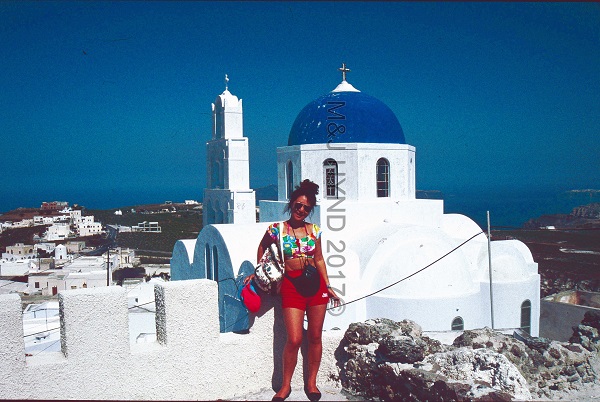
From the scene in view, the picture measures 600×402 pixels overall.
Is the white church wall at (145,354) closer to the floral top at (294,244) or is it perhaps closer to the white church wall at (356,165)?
the floral top at (294,244)

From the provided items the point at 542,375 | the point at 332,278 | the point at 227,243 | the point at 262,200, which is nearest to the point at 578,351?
the point at 542,375

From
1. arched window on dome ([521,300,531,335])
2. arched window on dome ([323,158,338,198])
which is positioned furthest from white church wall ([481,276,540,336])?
arched window on dome ([323,158,338,198])

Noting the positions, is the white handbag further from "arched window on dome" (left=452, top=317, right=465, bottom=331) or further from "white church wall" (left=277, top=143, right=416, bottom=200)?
"white church wall" (left=277, top=143, right=416, bottom=200)

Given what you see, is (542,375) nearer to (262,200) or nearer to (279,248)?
(279,248)

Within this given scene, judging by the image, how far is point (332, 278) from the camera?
30.3 ft

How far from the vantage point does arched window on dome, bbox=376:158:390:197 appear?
11695mm

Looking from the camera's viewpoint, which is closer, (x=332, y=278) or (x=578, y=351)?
(x=578, y=351)

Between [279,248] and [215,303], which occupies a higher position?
[279,248]

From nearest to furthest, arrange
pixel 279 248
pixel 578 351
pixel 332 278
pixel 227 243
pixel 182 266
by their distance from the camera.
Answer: pixel 279 248 < pixel 578 351 < pixel 332 278 < pixel 227 243 < pixel 182 266

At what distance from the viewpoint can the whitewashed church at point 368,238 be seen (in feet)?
29.7

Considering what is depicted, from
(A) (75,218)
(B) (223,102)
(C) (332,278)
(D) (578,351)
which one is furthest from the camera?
(A) (75,218)

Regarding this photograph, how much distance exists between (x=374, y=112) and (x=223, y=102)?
454 centimetres

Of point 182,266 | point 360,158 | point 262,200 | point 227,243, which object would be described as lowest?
point 182,266

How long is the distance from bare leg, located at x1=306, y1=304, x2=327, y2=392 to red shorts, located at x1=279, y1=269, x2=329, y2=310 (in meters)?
0.05
